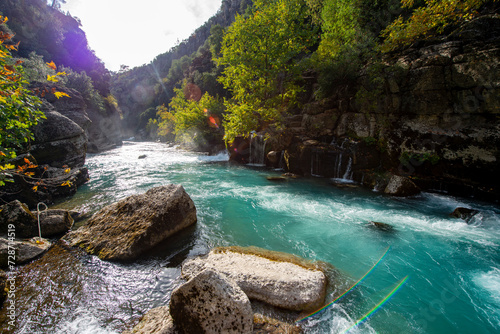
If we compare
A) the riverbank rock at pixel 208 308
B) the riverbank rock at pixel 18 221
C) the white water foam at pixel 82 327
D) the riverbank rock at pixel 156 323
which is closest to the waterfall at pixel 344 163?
the riverbank rock at pixel 208 308

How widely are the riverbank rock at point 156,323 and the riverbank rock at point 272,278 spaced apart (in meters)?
0.79

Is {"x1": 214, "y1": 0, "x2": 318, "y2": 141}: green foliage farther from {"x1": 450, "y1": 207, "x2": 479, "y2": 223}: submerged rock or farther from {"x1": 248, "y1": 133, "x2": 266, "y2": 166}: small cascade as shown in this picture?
{"x1": 450, "y1": 207, "x2": 479, "y2": 223}: submerged rock

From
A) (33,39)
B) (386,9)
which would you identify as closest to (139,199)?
(386,9)

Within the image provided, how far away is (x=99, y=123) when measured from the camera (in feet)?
119

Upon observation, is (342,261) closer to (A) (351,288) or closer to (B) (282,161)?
(A) (351,288)

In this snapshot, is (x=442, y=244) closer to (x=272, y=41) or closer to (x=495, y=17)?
(x=495, y=17)

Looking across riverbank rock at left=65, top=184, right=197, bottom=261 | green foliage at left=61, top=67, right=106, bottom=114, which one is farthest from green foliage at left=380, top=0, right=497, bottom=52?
A: green foliage at left=61, top=67, right=106, bottom=114

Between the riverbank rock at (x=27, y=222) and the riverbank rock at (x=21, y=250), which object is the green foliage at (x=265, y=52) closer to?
the riverbank rock at (x=27, y=222)

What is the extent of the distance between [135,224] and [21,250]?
2693 mm

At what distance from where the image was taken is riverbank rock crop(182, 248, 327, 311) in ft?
12.3

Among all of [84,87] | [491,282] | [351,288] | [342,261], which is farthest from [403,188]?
[84,87]

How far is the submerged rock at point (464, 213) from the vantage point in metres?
7.57

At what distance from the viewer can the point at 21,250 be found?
16.8ft

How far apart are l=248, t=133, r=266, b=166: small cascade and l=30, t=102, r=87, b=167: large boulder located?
526 inches
